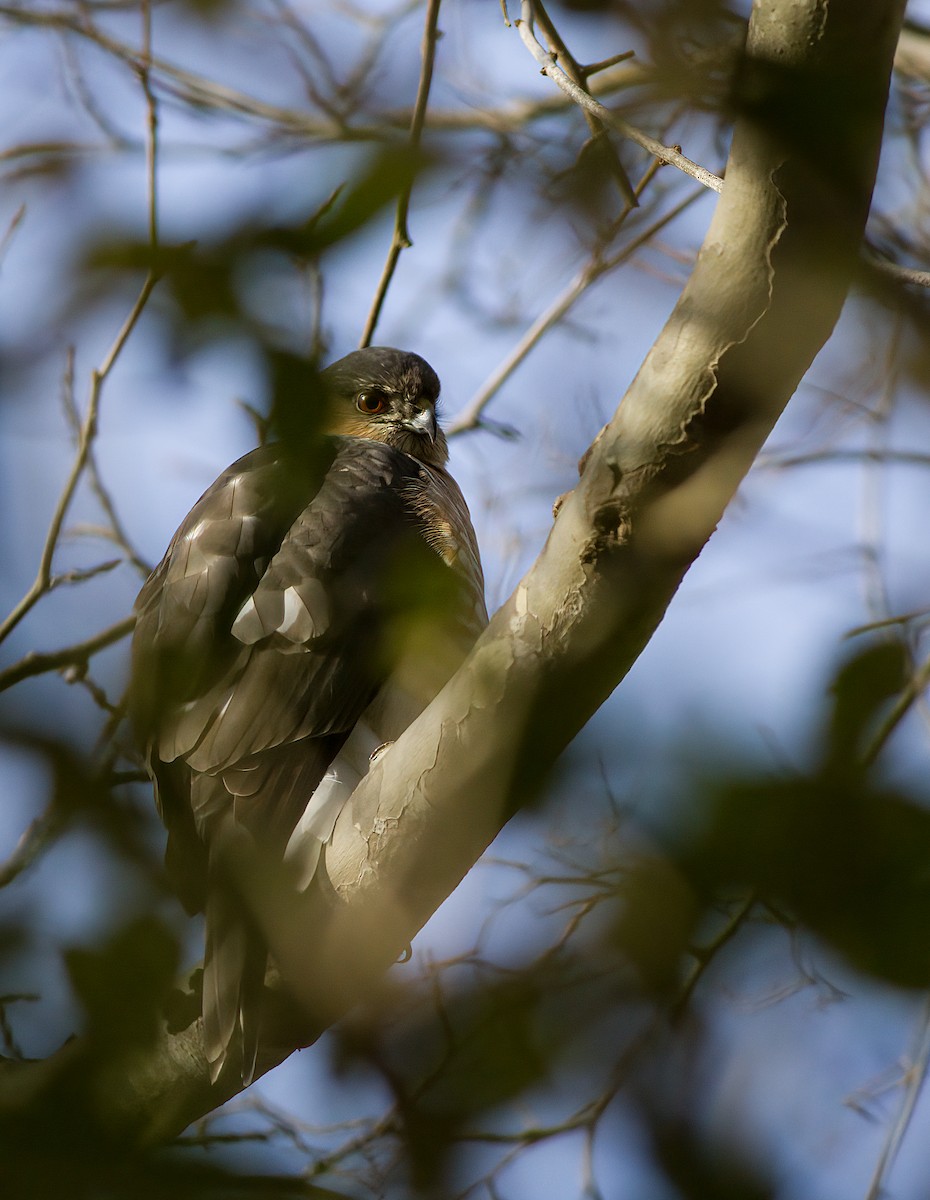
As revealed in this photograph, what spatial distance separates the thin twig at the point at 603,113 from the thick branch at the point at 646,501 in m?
0.11

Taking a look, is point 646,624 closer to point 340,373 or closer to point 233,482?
point 233,482

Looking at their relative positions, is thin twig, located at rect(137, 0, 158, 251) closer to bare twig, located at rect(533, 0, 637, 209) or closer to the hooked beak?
bare twig, located at rect(533, 0, 637, 209)

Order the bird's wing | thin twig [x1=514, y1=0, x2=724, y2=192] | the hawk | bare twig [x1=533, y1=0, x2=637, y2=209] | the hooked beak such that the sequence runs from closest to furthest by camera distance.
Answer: bare twig [x1=533, y1=0, x2=637, y2=209], thin twig [x1=514, y1=0, x2=724, y2=192], the hawk, the bird's wing, the hooked beak

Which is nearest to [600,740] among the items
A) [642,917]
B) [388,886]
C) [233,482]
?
[642,917]

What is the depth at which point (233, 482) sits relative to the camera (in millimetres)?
3615

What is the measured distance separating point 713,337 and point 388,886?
1176 mm

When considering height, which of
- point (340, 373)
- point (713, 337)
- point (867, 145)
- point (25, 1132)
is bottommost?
point (25, 1132)

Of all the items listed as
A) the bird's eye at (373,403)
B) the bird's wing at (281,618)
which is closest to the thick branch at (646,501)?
the bird's wing at (281,618)

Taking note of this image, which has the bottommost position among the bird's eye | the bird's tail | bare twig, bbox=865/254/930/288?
the bird's tail

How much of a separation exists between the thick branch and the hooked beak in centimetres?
321

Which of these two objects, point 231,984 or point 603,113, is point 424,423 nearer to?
point 231,984

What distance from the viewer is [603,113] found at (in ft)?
3.70

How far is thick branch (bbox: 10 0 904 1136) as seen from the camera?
1.05 meters

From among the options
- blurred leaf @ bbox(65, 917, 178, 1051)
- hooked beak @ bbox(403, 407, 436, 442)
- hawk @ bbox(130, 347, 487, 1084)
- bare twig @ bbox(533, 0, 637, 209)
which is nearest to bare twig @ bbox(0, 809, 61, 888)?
blurred leaf @ bbox(65, 917, 178, 1051)
